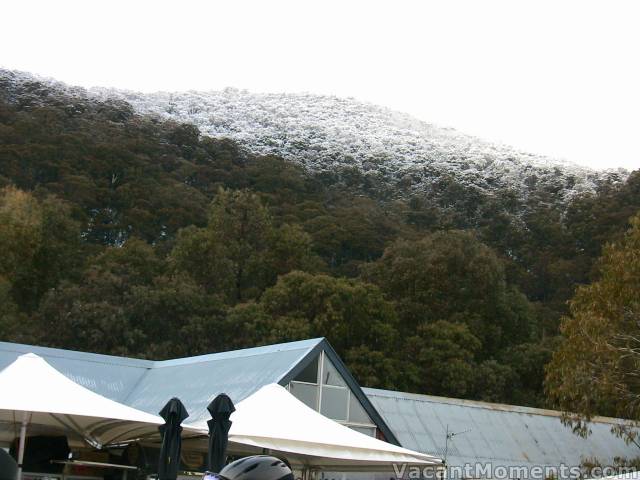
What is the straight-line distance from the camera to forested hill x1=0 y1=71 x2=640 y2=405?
36375 millimetres

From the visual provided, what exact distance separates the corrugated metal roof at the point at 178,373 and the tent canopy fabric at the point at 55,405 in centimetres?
598

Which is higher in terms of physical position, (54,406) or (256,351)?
(256,351)

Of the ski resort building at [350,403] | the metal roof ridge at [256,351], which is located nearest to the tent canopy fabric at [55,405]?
the ski resort building at [350,403]

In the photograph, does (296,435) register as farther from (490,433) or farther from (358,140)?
(358,140)

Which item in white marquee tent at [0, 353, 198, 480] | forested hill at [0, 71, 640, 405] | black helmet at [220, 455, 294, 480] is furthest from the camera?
forested hill at [0, 71, 640, 405]

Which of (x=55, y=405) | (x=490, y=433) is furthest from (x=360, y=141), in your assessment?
(x=55, y=405)

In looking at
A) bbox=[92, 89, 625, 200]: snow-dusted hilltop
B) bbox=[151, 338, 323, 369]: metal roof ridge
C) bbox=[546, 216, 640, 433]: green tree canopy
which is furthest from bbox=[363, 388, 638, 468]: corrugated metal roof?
bbox=[92, 89, 625, 200]: snow-dusted hilltop

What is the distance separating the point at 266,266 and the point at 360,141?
10253 cm

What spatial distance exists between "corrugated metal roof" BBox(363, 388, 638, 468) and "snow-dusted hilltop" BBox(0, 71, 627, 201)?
275 feet

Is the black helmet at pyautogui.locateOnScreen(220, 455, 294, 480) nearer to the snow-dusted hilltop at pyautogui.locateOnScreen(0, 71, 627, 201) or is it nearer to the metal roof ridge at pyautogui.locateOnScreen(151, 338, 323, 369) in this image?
the metal roof ridge at pyautogui.locateOnScreen(151, 338, 323, 369)

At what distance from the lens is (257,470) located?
3133mm

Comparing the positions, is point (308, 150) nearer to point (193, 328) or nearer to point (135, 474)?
point (193, 328)

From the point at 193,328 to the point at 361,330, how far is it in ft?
21.2

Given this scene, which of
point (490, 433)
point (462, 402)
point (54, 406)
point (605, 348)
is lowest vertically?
point (490, 433)
